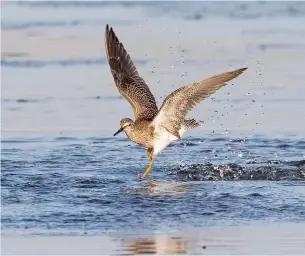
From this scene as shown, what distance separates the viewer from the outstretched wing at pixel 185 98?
10.4 meters

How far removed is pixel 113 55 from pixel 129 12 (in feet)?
30.4

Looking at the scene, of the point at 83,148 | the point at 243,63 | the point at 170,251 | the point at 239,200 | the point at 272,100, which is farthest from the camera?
the point at 243,63

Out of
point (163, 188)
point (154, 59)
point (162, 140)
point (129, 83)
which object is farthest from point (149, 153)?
point (154, 59)

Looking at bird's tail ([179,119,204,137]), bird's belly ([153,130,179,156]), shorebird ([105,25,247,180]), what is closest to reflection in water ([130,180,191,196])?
shorebird ([105,25,247,180])

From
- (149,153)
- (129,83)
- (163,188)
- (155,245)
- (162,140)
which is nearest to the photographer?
(155,245)

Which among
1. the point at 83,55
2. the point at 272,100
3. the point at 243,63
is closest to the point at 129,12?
the point at 83,55

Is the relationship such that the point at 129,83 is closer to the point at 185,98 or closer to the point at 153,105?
the point at 153,105

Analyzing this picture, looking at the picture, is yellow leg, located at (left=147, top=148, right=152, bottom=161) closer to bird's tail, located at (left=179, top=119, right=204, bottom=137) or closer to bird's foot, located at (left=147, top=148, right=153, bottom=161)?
bird's foot, located at (left=147, top=148, right=153, bottom=161)

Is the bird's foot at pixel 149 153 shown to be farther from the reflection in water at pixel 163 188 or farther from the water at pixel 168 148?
the reflection in water at pixel 163 188

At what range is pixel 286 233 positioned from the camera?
27.4ft

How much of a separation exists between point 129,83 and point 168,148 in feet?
3.02

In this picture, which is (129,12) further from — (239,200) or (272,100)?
(239,200)

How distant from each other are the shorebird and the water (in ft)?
1.05

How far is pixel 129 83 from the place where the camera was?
1198 cm
